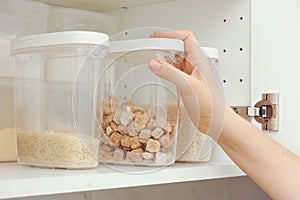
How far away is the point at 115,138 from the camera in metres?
0.80

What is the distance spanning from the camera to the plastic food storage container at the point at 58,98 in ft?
2.47

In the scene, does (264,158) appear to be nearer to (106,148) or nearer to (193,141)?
(193,141)

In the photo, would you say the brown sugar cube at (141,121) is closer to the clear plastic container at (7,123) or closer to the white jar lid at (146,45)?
the white jar lid at (146,45)

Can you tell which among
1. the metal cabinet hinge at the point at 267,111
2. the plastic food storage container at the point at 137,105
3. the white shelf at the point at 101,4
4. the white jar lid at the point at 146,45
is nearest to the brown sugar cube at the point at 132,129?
the plastic food storage container at the point at 137,105

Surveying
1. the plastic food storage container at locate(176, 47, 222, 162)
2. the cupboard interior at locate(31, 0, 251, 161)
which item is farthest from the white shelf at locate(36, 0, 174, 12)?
the plastic food storage container at locate(176, 47, 222, 162)

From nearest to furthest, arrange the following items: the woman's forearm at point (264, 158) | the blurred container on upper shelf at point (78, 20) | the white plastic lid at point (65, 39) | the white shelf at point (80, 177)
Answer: the white shelf at point (80, 177)
the white plastic lid at point (65, 39)
the woman's forearm at point (264, 158)
the blurred container on upper shelf at point (78, 20)

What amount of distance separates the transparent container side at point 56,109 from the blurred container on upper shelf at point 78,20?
194mm

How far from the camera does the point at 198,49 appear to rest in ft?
2.76

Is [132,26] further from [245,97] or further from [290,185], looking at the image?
[290,185]

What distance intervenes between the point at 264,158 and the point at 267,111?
115 millimetres

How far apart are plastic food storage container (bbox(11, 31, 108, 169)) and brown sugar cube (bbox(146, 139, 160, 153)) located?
0.26 feet

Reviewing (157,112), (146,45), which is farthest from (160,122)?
(146,45)

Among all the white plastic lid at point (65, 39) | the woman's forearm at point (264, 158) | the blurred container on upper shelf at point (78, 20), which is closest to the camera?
the white plastic lid at point (65, 39)

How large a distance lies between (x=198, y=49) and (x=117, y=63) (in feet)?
0.42
